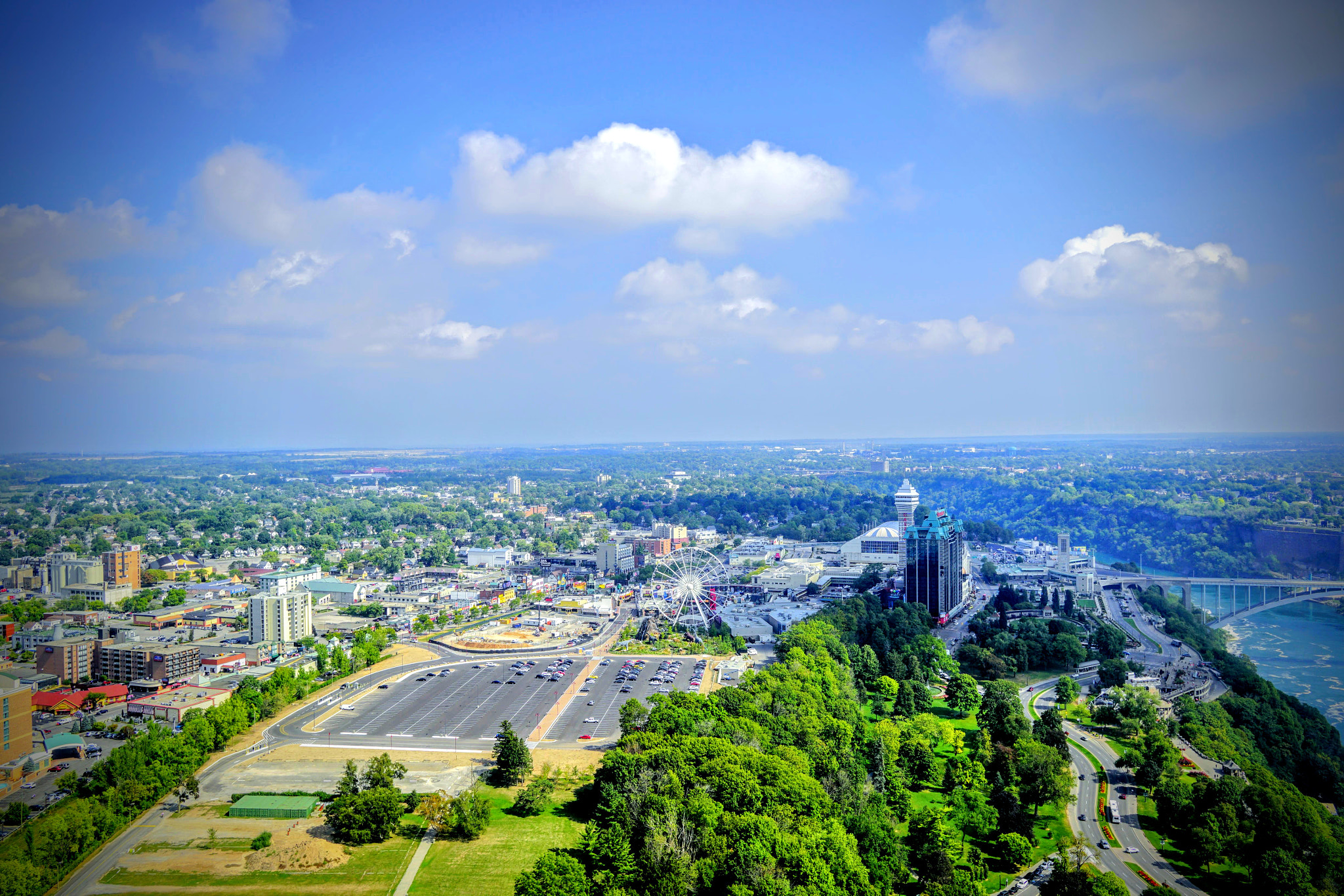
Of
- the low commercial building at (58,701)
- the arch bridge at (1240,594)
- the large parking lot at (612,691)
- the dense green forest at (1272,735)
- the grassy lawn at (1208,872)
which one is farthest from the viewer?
the arch bridge at (1240,594)

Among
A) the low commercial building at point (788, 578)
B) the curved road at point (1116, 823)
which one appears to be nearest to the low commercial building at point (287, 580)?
the low commercial building at point (788, 578)

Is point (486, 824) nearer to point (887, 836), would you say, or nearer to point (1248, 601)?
point (887, 836)

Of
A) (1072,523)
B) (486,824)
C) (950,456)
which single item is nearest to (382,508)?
(1072,523)

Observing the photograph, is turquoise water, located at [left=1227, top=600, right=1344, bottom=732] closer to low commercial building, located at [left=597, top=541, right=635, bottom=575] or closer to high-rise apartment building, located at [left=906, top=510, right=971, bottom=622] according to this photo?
high-rise apartment building, located at [left=906, top=510, right=971, bottom=622]

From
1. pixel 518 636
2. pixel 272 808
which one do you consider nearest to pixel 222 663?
pixel 518 636

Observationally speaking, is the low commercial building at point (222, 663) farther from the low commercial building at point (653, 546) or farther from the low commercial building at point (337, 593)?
the low commercial building at point (653, 546)
